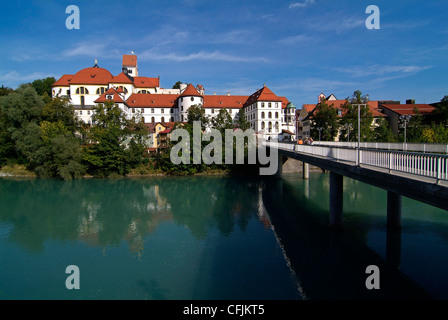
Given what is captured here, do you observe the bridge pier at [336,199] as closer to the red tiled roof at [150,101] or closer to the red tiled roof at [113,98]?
the red tiled roof at [113,98]

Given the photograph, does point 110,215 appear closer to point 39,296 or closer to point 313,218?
point 39,296

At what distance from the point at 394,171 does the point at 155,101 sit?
6432cm

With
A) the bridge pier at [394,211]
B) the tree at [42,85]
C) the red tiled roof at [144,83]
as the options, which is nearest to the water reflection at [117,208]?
the bridge pier at [394,211]

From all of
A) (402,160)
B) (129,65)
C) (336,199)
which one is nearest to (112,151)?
(336,199)

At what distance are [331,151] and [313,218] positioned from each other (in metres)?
5.69

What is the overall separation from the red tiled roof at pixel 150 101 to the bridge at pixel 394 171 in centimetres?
5366

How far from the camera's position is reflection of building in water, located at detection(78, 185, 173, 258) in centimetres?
1707

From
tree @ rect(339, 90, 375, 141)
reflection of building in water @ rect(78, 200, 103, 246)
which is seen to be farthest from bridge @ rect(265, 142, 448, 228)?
tree @ rect(339, 90, 375, 141)

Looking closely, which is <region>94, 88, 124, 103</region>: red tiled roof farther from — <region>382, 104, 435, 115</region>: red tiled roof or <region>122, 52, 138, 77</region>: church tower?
<region>382, 104, 435, 115</region>: red tiled roof

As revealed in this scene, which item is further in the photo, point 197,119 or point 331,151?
point 197,119

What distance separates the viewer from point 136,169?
43.4 meters

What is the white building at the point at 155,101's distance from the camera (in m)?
63.8
